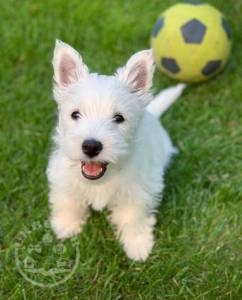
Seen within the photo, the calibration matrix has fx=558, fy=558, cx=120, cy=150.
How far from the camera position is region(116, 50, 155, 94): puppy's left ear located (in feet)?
11.3

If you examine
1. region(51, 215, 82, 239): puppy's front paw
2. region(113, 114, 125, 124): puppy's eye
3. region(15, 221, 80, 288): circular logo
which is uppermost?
region(113, 114, 125, 124): puppy's eye

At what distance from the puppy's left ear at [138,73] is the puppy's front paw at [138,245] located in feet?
3.71

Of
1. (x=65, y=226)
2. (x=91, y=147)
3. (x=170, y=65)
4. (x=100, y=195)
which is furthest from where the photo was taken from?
(x=170, y=65)

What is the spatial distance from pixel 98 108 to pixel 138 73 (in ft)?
1.33

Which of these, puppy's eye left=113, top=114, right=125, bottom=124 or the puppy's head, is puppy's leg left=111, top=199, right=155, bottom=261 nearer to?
the puppy's head

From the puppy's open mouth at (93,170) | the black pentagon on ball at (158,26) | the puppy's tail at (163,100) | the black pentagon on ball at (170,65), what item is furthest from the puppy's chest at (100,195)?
the black pentagon on ball at (158,26)

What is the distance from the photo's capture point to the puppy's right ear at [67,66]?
3428mm

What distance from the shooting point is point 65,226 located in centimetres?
412

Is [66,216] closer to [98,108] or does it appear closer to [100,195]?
[100,195]

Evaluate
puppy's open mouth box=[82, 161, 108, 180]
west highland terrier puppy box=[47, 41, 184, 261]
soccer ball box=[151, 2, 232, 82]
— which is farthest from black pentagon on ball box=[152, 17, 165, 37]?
puppy's open mouth box=[82, 161, 108, 180]

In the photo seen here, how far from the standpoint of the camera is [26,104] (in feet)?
17.1

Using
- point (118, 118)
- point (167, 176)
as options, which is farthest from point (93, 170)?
point (167, 176)

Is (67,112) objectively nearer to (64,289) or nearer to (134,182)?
(134,182)

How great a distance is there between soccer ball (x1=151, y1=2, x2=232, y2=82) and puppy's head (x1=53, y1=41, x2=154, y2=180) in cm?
164
